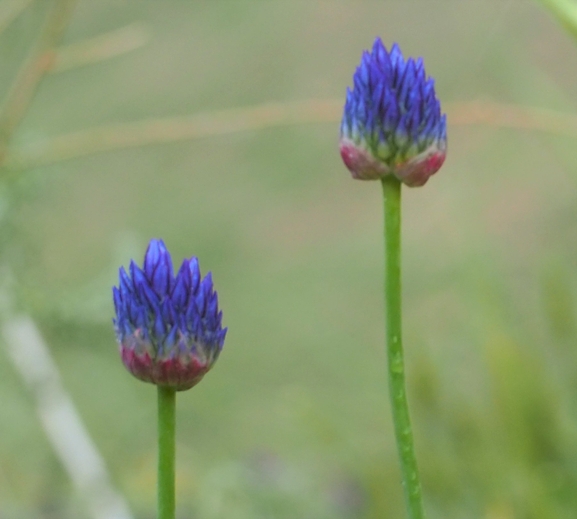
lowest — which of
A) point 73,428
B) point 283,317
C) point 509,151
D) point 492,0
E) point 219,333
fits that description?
point 219,333

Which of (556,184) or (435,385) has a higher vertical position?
(556,184)

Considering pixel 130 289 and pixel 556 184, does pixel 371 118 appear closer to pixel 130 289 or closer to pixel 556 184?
pixel 130 289

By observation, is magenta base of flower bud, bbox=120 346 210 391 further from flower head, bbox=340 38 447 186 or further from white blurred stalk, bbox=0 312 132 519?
white blurred stalk, bbox=0 312 132 519

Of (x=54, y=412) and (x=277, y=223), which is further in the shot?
A: (x=277, y=223)

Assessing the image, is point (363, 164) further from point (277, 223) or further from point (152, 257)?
point (277, 223)

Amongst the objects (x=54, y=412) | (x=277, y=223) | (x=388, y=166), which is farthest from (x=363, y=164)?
(x=277, y=223)

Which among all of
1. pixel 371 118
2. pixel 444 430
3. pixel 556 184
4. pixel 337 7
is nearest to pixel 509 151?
pixel 556 184

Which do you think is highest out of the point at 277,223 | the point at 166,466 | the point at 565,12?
the point at 277,223

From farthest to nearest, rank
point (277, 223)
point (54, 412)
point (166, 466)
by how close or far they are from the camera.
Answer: point (277, 223)
point (54, 412)
point (166, 466)
